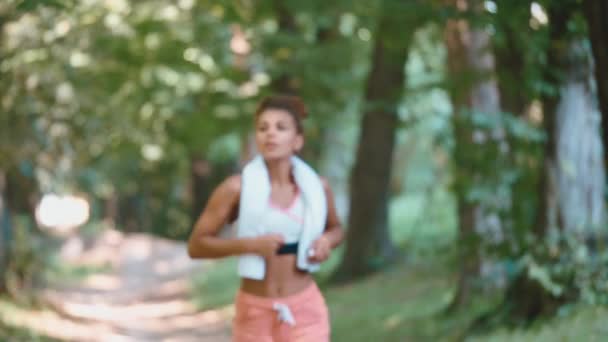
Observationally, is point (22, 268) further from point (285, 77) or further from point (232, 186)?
point (232, 186)

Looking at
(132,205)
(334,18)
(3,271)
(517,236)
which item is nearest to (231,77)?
(334,18)

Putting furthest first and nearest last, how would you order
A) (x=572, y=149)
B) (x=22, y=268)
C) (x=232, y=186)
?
(x=22, y=268) < (x=572, y=149) < (x=232, y=186)

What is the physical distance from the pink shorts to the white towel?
5.7 inches

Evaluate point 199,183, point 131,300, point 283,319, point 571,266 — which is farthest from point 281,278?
point 199,183

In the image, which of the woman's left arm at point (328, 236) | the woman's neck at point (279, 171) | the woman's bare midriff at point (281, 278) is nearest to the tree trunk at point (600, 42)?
the woman's left arm at point (328, 236)

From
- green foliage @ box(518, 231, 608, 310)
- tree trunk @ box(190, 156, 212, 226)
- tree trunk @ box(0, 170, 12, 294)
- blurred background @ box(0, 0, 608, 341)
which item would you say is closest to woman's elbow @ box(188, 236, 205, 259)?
blurred background @ box(0, 0, 608, 341)

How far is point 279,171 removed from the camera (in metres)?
5.09

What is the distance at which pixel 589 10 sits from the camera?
19.6ft

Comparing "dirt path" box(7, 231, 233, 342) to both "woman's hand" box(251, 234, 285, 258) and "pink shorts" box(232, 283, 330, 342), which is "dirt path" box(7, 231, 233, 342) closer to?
"pink shorts" box(232, 283, 330, 342)

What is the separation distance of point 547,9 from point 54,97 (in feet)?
30.0

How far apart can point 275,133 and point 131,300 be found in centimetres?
1695

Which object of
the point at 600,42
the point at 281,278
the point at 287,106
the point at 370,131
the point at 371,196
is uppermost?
the point at 370,131

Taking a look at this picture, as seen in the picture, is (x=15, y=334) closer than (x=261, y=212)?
No

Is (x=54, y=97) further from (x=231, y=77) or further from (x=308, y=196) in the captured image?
(x=308, y=196)
